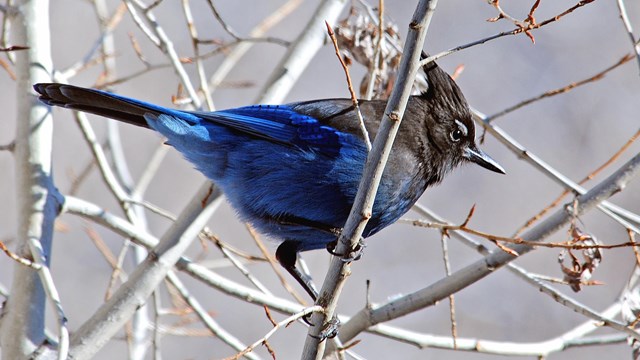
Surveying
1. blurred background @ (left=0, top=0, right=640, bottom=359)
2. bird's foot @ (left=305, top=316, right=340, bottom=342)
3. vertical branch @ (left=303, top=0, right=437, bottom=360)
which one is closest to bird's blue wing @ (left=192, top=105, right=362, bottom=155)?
bird's foot @ (left=305, top=316, right=340, bottom=342)

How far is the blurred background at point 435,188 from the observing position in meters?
7.42

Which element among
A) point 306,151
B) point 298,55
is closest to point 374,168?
point 306,151

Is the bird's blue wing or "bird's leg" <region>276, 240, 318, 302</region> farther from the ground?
the bird's blue wing

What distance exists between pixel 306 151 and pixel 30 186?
1.22m

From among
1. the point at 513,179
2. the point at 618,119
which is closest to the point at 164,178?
the point at 513,179

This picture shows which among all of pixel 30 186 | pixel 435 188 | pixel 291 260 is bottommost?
pixel 30 186

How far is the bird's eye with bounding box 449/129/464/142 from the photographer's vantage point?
4.09 meters

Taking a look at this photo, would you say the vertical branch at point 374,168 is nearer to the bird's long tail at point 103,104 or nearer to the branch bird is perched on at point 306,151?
the branch bird is perched on at point 306,151

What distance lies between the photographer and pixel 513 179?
26.8ft

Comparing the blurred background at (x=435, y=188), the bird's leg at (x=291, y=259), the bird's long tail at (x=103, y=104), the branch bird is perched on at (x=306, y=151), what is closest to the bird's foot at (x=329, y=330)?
Answer: the branch bird is perched on at (x=306, y=151)

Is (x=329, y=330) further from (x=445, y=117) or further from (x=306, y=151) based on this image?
(x=445, y=117)

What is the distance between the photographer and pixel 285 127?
157 inches

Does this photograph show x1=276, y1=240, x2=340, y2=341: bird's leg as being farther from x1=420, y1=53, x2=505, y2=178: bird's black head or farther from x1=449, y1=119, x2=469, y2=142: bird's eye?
x1=449, y1=119, x2=469, y2=142: bird's eye

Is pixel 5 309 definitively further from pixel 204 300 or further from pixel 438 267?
pixel 438 267
